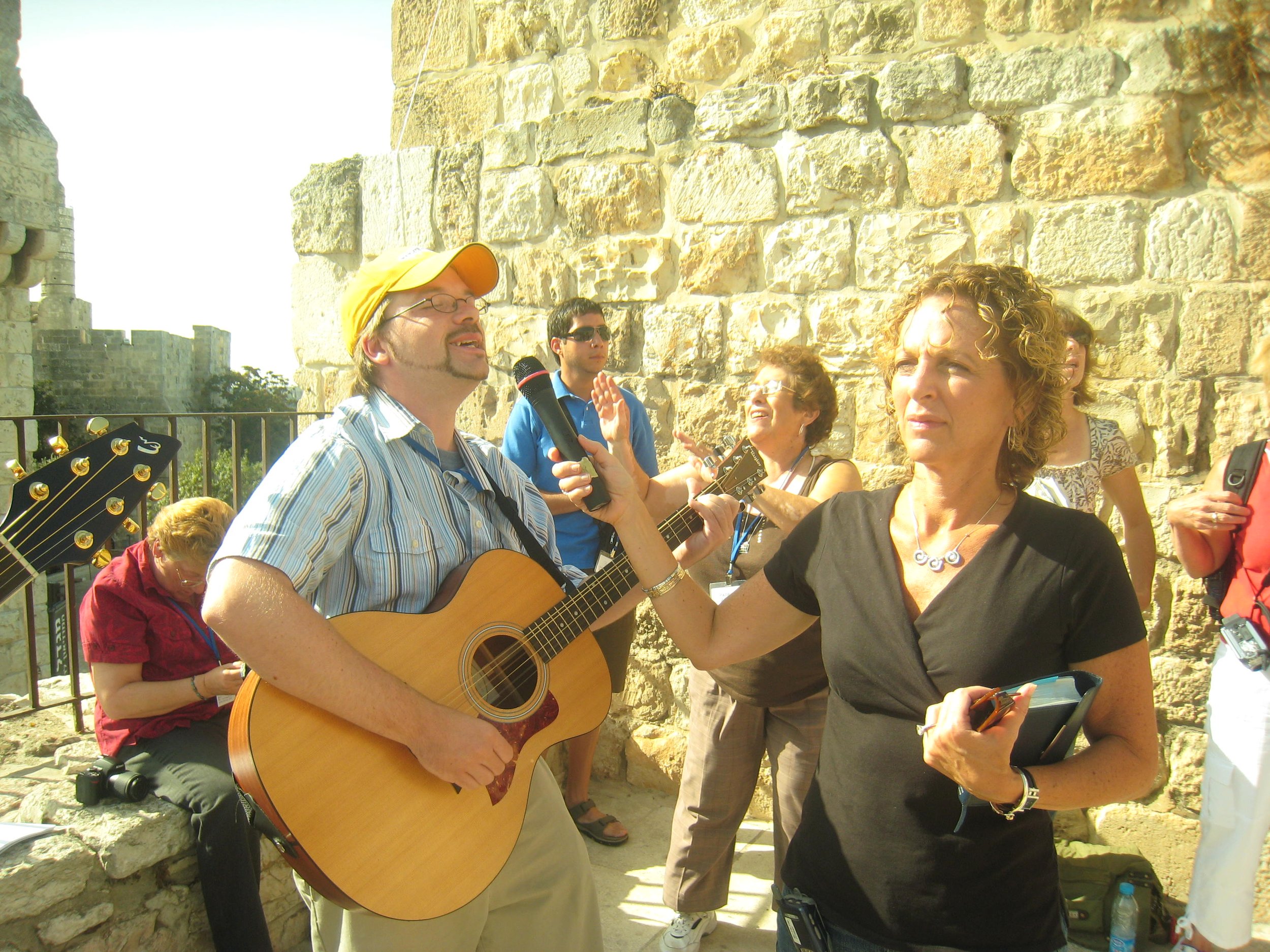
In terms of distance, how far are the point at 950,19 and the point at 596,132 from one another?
4.82ft

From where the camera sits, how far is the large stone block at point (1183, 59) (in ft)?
9.03

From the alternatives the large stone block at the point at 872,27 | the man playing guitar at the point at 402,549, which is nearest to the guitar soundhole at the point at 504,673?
the man playing guitar at the point at 402,549

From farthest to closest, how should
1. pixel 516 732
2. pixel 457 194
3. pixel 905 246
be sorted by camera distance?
pixel 457 194 < pixel 905 246 < pixel 516 732

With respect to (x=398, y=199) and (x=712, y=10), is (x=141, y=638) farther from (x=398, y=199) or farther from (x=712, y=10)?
(x=712, y=10)

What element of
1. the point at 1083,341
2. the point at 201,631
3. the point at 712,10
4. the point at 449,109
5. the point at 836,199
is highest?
the point at 712,10

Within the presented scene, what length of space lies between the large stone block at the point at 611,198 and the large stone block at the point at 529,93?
34 cm

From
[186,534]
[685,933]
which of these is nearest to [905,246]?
[685,933]

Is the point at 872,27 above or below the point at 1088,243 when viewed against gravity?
above

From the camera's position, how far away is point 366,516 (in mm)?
1663

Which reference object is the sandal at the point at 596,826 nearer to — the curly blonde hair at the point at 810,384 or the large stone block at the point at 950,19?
the curly blonde hair at the point at 810,384

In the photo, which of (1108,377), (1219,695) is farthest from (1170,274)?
(1219,695)

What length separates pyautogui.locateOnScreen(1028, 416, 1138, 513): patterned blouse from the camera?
104 inches

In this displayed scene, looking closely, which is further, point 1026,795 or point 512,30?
point 512,30

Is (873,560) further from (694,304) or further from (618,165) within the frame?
(618,165)
